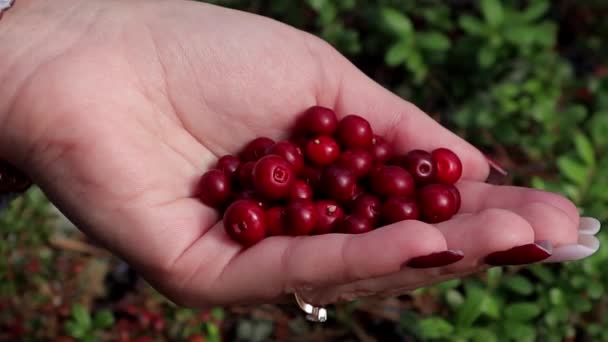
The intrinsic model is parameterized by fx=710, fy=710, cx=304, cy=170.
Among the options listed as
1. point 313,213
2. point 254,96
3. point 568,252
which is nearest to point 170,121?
point 254,96

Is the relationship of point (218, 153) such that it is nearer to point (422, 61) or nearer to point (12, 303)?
point (12, 303)

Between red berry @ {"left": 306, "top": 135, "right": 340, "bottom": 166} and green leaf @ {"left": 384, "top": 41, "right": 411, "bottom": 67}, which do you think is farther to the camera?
green leaf @ {"left": 384, "top": 41, "right": 411, "bottom": 67}

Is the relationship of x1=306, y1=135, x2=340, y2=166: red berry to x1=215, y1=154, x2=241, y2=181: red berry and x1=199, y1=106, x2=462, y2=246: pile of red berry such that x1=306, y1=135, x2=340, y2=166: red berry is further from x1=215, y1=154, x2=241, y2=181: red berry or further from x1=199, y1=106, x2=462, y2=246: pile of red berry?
x1=215, y1=154, x2=241, y2=181: red berry

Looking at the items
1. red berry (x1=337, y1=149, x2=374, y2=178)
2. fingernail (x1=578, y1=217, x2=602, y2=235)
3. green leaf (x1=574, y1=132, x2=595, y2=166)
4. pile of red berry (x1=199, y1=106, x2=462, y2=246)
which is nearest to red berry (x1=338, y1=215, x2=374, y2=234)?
pile of red berry (x1=199, y1=106, x2=462, y2=246)

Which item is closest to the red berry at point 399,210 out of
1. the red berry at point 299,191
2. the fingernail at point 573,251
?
the red berry at point 299,191

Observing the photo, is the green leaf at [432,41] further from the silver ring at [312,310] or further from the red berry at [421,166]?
the silver ring at [312,310]
